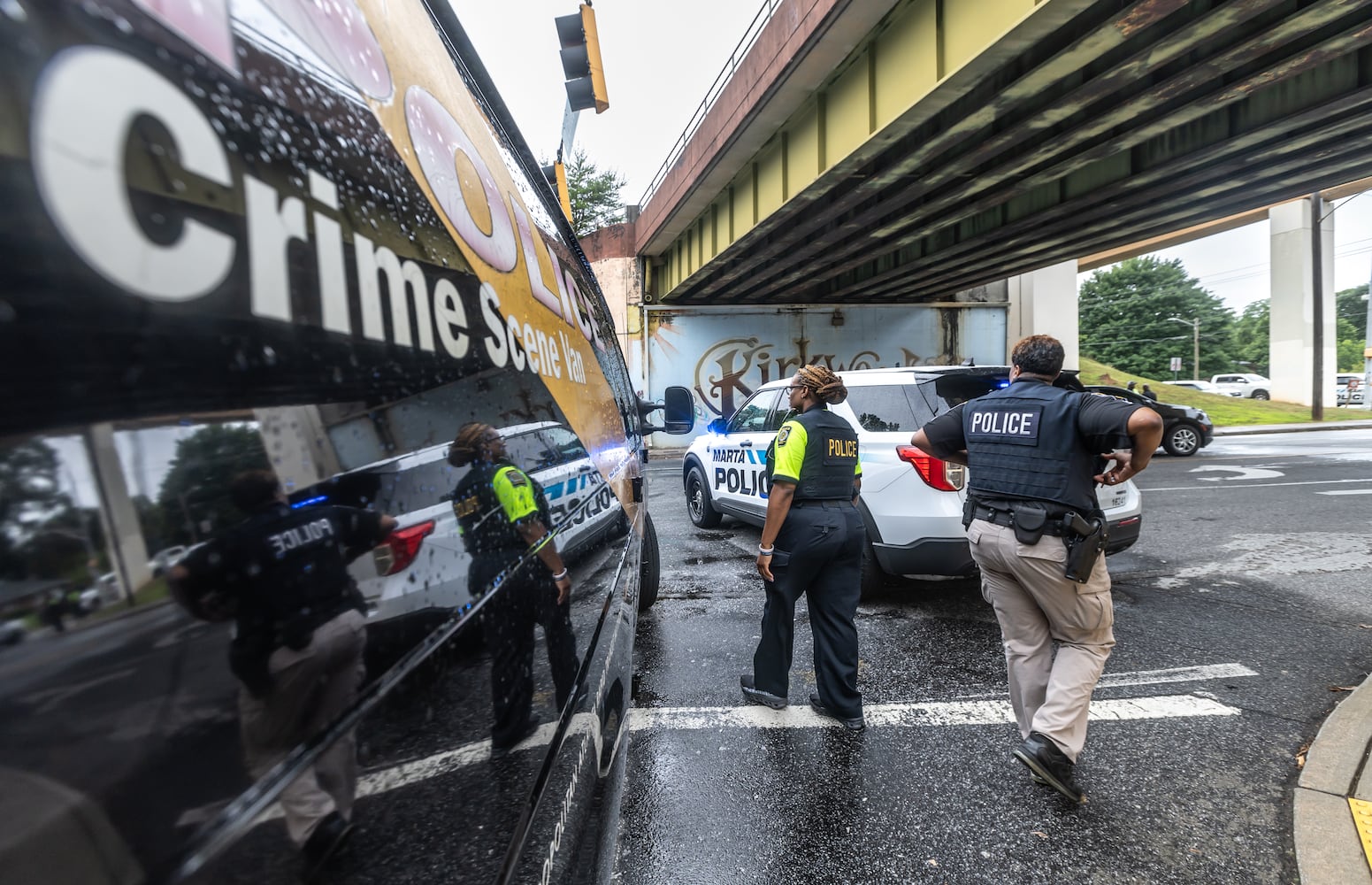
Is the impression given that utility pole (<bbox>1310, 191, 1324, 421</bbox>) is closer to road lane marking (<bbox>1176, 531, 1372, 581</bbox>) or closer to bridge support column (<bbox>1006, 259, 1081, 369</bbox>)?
bridge support column (<bbox>1006, 259, 1081, 369</bbox>)

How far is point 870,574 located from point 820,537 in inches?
80.9

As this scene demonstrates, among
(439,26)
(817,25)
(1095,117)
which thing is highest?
(817,25)

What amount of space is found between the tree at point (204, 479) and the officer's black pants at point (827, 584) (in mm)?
2578

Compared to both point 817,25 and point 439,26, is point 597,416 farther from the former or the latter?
point 817,25

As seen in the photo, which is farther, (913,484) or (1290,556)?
(1290,556)

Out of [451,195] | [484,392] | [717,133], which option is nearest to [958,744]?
[484,392]

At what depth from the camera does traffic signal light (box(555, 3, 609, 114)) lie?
19.1ft

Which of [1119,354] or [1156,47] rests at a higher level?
[1156,47]

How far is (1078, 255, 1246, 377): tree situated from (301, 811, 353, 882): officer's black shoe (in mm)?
63864

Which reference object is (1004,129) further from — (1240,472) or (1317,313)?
(1317,313)

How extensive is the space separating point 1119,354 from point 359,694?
6602 cm

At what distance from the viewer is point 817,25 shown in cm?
781

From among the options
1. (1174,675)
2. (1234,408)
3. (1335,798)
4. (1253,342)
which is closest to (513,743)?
(1335,798)

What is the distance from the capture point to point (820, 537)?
294 cm
